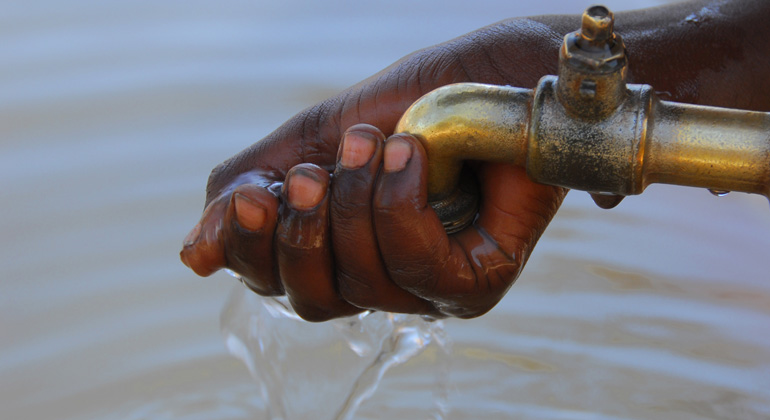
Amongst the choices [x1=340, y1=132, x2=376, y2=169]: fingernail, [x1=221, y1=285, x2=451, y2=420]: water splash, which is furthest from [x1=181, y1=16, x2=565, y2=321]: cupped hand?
A: [x1=221, y1=285, x2=451, y2=420]: water splash

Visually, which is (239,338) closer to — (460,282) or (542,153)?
(460,282)

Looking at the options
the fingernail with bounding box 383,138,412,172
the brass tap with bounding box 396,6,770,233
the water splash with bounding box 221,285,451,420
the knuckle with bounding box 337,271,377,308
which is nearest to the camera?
the brass tap with bounding box 396,6,770,233

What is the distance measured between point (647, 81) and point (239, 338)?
2.34 ft

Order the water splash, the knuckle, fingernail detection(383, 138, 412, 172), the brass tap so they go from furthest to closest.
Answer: the water splash → the knuckle → fingernail detection(383, 138, 412, 172) → the brass tap

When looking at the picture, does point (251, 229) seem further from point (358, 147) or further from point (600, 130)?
point (600, 130)

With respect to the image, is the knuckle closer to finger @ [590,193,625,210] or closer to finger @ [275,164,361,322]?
finger @ [275,164,361,322]

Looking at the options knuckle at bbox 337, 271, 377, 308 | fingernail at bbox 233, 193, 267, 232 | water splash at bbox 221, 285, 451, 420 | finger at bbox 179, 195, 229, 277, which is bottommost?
water splash at bbox 221, 285, 451, 420

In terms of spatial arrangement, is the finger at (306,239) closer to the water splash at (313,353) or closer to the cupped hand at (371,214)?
the cupped hand at (371,214)

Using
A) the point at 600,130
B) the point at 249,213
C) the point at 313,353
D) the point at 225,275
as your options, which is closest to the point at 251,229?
the point at 249,213

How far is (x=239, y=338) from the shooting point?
4.49ft

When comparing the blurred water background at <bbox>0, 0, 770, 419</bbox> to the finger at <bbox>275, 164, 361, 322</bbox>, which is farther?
the blurred water background at <bbox>0, 0, 770, 419</bbox>

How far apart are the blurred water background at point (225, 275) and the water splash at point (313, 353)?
1 cm

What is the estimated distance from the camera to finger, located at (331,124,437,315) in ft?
2.64

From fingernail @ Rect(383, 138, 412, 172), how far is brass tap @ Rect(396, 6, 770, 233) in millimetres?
30
